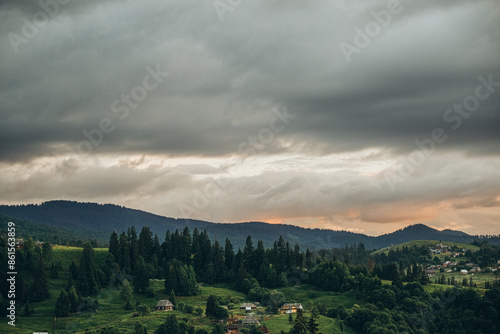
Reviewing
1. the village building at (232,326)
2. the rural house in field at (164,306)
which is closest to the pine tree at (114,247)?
the rural house in field at (164,306)

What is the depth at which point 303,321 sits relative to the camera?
13112 centimetres

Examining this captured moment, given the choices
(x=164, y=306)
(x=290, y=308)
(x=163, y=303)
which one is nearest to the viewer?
(x=164, y=306)

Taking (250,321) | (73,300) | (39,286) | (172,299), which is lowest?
(250,321)

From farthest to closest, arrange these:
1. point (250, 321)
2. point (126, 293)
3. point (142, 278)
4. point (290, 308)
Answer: point (142, 278) < point (290, 308) < point (126, 293) < point (250, 321)

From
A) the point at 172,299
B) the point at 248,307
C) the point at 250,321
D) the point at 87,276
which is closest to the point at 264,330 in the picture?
the point at 250,321

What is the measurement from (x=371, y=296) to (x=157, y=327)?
72.0m

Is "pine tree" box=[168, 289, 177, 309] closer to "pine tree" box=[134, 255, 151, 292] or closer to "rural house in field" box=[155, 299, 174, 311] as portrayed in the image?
"rural house in field" box=[155, 299, 174, 311]

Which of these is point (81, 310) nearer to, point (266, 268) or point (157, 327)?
point (157, 327)

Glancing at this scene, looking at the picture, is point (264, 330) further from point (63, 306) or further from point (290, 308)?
point (63, 306)

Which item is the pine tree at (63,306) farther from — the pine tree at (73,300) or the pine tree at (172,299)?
the pine tree at (172,299)

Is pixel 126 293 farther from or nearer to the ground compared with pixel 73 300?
farther from the ground

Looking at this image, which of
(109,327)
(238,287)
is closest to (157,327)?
(109,327)

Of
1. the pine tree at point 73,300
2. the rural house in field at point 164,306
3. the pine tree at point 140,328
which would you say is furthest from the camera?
the rural house in field at point 164,306


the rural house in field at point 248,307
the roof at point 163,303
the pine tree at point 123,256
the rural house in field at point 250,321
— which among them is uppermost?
the pine tree at point 123,256
